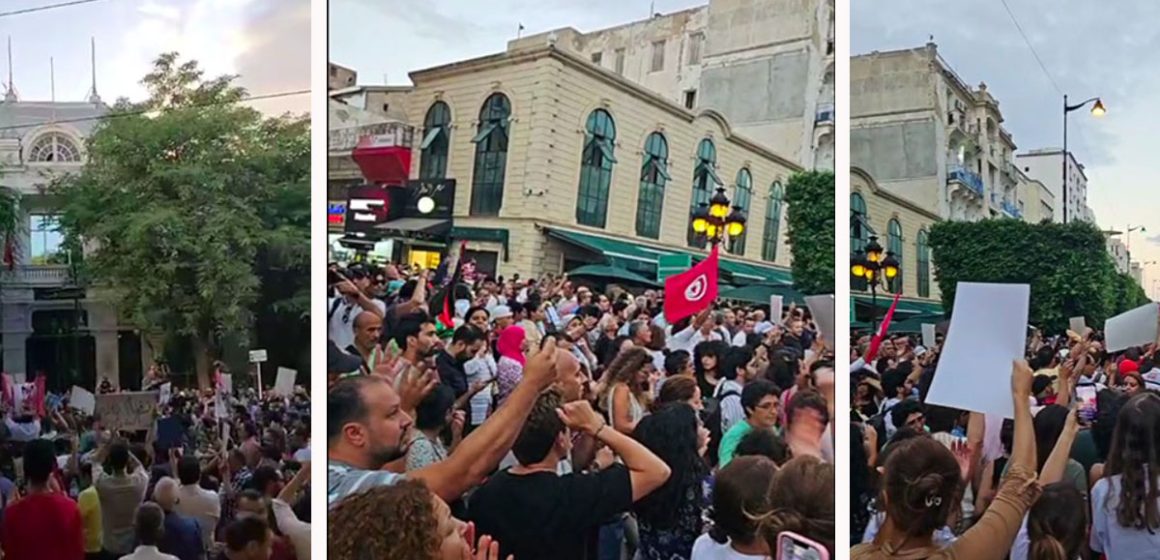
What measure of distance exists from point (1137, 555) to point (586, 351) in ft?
5.16

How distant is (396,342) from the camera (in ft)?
8.34

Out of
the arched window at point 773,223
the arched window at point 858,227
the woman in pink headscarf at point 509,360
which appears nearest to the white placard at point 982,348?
the arched window at point 858,227

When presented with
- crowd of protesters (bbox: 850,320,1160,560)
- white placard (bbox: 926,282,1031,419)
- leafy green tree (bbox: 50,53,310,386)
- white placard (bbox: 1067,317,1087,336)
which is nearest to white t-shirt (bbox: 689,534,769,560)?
crowd of protesters (bbox: 850,320,1160,560)

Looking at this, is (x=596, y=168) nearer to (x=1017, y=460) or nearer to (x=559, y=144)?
(x=559, y=144)

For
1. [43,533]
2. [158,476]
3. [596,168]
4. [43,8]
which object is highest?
[43,8]

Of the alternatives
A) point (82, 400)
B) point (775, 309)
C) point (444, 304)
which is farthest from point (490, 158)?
point (82, 400)

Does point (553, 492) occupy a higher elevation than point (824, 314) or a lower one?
lower

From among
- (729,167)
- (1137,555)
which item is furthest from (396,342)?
(1137,555)

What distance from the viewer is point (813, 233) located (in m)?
2.49

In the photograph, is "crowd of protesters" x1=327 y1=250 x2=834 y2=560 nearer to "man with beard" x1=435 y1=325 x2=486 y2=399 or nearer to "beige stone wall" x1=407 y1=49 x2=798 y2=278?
"man with beard" x1=435 y1=325 x2=486 y2=399

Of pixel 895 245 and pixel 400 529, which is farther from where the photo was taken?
pixel 895 245

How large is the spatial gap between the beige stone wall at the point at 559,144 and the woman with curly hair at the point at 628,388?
340mm

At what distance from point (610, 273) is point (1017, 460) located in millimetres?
1226

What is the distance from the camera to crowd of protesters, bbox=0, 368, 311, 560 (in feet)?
8.47
